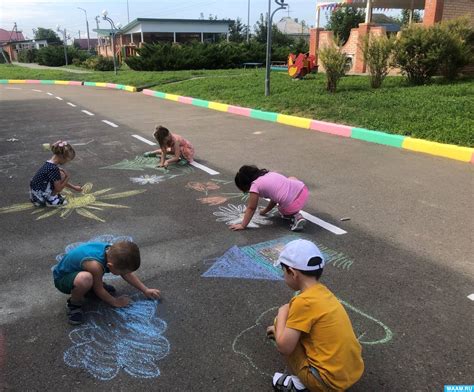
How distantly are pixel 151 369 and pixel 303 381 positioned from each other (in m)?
0.90

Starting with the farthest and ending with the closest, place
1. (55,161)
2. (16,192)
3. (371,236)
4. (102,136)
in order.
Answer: (102,136), (16,192), (55,161), (371,236)

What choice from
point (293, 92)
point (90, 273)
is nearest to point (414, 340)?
point (90, 273)

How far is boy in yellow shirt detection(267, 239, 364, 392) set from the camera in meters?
2.29

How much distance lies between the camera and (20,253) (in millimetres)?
4184

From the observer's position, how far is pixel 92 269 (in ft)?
10.1

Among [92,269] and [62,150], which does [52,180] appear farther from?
[92,269]

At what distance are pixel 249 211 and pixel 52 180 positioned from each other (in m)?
2.44

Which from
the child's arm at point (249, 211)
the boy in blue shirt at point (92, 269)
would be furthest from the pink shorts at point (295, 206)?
the boy in blue shirt at point (92, 269)

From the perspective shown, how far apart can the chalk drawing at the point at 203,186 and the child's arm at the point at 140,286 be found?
2.64m

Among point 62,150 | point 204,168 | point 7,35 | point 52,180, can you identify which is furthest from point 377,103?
point 7,35

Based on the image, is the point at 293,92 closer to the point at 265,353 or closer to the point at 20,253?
the point at 20,253

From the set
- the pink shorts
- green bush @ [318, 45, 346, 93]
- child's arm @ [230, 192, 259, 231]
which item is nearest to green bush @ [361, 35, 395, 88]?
green bush @ [318, 45, 346, 93]

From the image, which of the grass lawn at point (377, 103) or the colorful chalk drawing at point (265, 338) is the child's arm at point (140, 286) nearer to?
the colorful chalk drawing at point (265, 338)

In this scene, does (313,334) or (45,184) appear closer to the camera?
(313,334)
